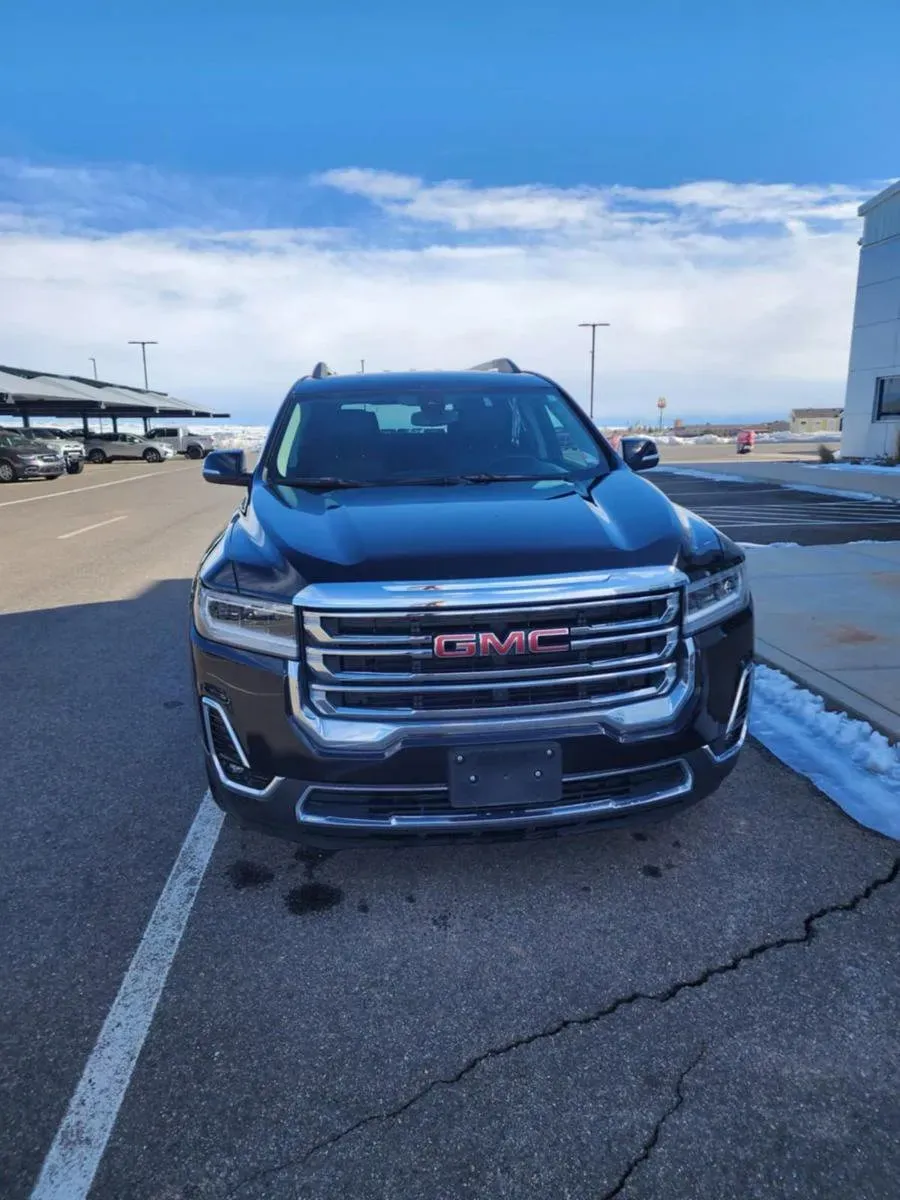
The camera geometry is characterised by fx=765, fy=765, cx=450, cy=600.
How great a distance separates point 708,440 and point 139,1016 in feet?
196

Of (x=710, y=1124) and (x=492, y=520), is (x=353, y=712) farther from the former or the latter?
(x=710, y=1124)

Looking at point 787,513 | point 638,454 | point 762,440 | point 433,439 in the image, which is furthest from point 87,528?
point 762,440

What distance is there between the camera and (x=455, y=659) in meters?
2.36

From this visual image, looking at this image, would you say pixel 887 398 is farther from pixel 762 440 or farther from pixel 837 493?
pixel 762 440

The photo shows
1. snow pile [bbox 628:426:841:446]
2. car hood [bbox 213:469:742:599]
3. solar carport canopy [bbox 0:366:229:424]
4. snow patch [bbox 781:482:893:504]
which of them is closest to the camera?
car hood [bbox 213:469:742:599]

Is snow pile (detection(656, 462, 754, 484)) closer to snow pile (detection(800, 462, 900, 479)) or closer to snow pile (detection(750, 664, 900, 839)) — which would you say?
snow pile (detection(800, 462, 900, 479))

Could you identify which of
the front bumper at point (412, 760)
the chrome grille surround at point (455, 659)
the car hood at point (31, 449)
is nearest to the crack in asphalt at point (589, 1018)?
the front bumper at point (412, 760)

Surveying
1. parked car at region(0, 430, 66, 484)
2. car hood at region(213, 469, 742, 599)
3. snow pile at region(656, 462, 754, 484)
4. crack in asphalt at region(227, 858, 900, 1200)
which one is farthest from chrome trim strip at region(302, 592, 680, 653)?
parked car at region(0, 430, 66, 484)

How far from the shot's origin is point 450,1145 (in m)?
1.83

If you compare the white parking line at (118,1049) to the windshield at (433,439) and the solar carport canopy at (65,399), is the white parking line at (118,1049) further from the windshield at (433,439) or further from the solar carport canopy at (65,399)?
the solar carport canopy at (65,399)

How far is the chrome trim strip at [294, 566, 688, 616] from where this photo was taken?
2330 millimetres

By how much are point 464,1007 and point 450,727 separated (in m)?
0.82

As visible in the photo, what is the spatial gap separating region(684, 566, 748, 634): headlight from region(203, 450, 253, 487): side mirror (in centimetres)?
242

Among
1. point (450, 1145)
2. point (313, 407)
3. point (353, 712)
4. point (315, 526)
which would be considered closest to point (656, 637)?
point (353, 712)
